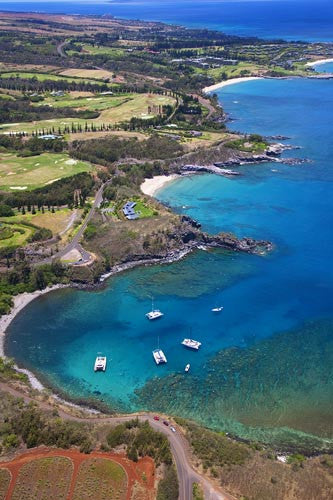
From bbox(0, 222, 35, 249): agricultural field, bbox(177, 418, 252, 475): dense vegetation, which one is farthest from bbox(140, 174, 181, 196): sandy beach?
bbox(177, 418, 252, 475): dense vegetation

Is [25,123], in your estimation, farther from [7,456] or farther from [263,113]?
[7,456]

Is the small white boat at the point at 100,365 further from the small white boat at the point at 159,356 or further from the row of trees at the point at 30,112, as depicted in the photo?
the row of trees at the point at 30,112

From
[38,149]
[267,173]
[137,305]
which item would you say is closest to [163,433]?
[137,305]

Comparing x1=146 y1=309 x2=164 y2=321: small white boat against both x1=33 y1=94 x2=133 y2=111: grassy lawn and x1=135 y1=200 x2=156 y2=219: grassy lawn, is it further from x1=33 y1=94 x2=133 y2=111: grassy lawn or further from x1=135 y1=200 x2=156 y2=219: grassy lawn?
x1=33 y1=94 x2=133 y2=111: grassy lawn

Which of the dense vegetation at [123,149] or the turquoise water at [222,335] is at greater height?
the dense vegetation at [123,149]

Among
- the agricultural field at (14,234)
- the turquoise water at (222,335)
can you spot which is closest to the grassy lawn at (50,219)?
the agricultural field at (14,234)

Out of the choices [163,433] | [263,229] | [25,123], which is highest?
[25,123]
